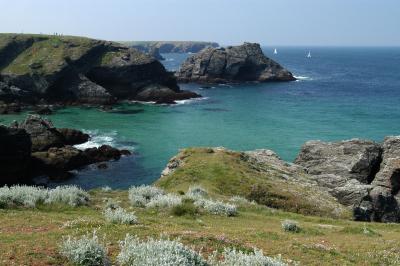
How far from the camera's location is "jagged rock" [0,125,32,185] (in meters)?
57.7

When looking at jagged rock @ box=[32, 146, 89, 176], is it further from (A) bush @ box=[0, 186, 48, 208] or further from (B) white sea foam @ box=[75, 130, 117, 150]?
(A) bush @ box=[0, 186, 48, 208]

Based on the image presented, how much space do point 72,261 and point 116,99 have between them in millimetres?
110715

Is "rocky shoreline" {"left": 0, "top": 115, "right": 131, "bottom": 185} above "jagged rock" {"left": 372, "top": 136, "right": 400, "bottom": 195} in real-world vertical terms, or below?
below

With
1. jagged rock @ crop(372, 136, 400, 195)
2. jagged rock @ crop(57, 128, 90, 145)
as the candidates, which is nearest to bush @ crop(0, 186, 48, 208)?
jagged rock @ crop(372, 136, 400, 195)

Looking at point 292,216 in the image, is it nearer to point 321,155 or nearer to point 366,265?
point 366,265

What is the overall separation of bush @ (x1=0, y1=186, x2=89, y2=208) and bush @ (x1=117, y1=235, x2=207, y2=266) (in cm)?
1293

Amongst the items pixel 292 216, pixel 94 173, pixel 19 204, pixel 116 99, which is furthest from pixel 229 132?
pixel 19 204

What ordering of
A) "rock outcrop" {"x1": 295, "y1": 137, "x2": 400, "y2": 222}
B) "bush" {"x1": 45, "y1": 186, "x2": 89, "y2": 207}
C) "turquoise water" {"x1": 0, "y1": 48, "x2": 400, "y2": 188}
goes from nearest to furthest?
"bush" {"x1": 45, "y1": 186, "x2": 89, "y2": 207}, "rock outcrop" {"x1": 295, "y1": 137, "x2": 400, "y2": 222}, "turquoise water" {"x1": 0, "y1": 48, "x2": 400, "y2": 188}

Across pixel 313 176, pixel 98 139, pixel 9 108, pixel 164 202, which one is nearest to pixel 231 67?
pixel 9 108

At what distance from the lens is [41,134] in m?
70.3

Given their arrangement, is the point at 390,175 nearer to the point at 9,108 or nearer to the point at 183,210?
the point at 183,210

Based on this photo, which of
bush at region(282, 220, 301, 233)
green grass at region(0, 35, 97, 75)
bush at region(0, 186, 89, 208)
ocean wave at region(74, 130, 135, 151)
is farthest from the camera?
green grass at region(0, 35, 97, 75)

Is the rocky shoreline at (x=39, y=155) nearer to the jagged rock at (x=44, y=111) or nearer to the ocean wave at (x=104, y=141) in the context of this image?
the ocean wave at (x=104, y=141)

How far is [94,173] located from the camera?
60.3 metres
